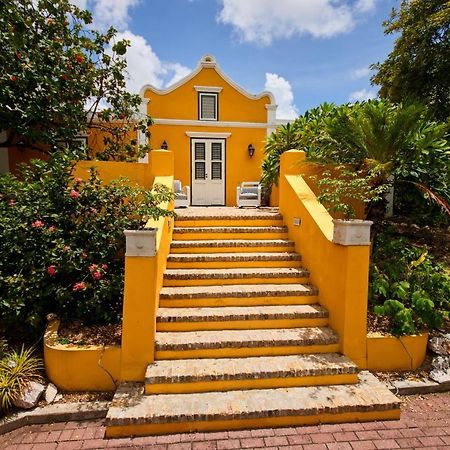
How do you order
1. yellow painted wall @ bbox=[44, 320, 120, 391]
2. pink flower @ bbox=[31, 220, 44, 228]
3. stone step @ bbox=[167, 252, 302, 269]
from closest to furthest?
yellow painted wall @ bbox=[44, 320, 120, 391] → pink flower @ bbox=[31, 220, 44, 228] → stone step @ bbox=[167, 252, 302, 269]

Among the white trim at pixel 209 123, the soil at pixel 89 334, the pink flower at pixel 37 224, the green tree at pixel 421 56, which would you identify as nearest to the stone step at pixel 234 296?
the soil at pixel 89 334

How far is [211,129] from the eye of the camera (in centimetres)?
1088

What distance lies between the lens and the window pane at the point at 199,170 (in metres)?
10.9

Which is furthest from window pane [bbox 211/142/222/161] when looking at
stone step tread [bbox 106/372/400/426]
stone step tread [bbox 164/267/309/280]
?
stone step tread [bbox 106/372/400/426]

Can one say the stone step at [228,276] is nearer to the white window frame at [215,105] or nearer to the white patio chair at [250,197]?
the white patio chair at [250,197]

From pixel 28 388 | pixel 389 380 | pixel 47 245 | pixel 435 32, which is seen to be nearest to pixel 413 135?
pixel 389 380

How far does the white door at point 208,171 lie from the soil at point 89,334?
7.33 meters

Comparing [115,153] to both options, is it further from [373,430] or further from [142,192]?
[373,430]

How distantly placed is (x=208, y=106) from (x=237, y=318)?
8.89m

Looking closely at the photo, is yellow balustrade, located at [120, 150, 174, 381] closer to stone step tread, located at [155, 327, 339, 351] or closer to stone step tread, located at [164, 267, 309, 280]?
stone step tread, located at [155, 327, 339, 351]

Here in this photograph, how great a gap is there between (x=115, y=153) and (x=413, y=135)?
7234mm

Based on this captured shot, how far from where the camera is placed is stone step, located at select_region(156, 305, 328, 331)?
3955 mm

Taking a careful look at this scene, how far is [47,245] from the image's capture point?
4.25 m

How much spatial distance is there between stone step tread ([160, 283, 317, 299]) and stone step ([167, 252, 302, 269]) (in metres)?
0.46
